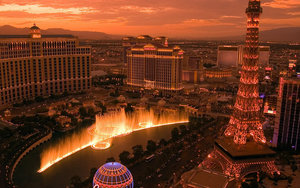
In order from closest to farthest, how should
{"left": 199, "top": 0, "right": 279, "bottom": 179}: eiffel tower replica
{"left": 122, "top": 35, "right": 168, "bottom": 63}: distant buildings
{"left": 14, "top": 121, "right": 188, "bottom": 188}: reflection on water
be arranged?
{"left": 14, "top": 121, "right": 188, "bottom": 188}: reflection on water → {"left": 199, "top": 0, "right": 279, "bottom": 179}: eiffel tower replica → {"left": 122, "top": 35, "right": 168, "bottom": 63}: distant buildings

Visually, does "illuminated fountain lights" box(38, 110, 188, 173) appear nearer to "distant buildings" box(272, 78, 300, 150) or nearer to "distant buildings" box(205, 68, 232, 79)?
"distant buildings" box(272, 78, 300, 150)

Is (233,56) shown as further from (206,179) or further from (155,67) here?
(206,179)

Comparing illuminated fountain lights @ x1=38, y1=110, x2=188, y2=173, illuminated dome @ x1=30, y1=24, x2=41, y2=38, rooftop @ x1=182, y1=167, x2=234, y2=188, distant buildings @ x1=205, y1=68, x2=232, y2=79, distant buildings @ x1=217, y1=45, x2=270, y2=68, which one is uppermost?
illuminated dome @ x1=30, y1=24, x2=41, y2=38

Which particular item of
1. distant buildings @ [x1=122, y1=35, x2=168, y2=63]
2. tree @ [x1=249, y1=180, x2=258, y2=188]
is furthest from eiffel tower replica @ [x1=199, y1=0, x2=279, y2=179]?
distant buildings @ [x1=122, y1=35, x2=168, y2=63]

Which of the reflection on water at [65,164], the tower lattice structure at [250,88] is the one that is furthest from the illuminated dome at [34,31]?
the tower lattice structure at [250,88]

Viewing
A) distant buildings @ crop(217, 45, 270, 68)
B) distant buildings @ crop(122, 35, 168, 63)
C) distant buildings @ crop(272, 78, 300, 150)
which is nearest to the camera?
distant buildings @ crop(272, 78, 300, 150)

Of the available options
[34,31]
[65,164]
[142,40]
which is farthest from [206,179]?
[142,40]
